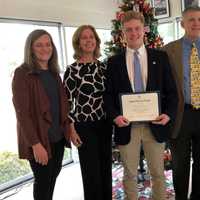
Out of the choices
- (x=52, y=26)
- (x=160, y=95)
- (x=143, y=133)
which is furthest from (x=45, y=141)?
(x=52, y=26)

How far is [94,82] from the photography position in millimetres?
2412

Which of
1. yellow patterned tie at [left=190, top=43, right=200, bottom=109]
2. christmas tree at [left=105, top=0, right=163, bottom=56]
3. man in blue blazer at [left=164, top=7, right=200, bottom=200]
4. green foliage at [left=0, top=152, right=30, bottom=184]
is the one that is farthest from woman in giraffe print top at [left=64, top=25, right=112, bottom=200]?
green foliage at [left=0, top=152, right=30, bottom=184]

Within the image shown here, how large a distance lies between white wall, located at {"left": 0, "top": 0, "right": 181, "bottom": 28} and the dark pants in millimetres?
2429

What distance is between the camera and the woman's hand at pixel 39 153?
209cm

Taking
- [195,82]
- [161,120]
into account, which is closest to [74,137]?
[161,120]

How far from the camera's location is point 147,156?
93.7 inches

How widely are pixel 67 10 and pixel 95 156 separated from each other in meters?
2.81

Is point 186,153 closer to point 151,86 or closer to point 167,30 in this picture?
point 151,86

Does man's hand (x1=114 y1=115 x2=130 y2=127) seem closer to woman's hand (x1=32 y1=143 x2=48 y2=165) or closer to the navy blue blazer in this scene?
the navy blue blazer

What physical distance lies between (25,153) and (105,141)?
64 centimetres

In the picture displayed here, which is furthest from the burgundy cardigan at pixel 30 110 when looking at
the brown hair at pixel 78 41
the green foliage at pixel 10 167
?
the green foliage at pixel 10 167

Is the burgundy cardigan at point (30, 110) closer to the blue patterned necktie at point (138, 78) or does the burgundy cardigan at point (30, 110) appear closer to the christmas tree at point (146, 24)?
the blue patterned necktie at point (138, 78)

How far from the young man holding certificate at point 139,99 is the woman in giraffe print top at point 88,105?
0.11m

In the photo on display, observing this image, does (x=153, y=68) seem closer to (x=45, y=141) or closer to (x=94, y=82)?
(x=94, y=82)
